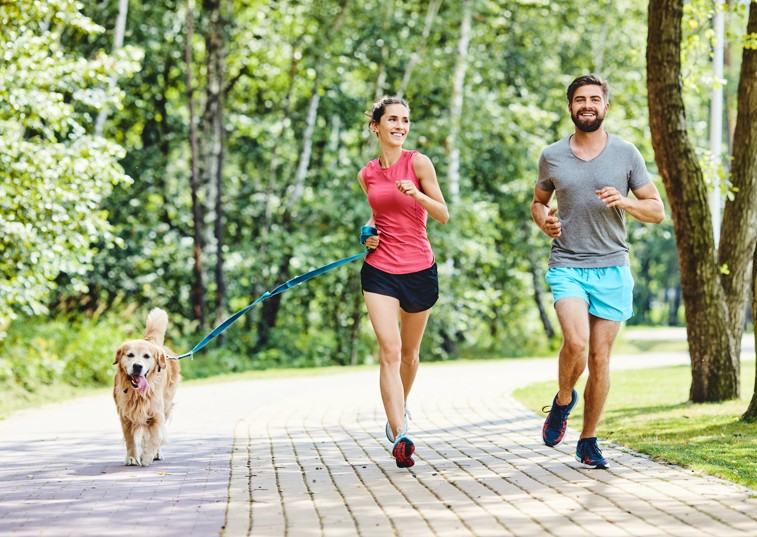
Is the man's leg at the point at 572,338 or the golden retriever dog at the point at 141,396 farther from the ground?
the man's leg at the point at 572,338

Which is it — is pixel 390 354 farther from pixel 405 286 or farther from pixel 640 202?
pixel 640 202

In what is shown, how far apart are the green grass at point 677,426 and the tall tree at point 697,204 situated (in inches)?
19.9

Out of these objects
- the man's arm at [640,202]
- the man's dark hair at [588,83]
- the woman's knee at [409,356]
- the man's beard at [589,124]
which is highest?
the man's dark hair at [588,83]

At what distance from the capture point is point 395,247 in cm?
788

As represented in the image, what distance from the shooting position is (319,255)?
24375 mm

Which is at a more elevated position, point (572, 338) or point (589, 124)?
point (589, 124)

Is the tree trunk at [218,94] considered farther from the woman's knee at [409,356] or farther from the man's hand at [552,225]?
the man's hand at [552,225]

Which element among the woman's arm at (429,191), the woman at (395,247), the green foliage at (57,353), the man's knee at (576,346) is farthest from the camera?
the green foliage at (57,353)

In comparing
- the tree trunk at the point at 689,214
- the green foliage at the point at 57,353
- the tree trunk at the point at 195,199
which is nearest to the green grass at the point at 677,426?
the tree trunk at the point at 689,214

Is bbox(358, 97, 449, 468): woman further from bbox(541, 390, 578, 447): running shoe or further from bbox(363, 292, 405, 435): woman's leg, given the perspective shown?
bbox(541, 390, 578, 447): running shoe

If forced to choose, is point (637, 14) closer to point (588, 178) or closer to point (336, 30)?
point (336, 30)

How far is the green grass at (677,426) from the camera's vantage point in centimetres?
780

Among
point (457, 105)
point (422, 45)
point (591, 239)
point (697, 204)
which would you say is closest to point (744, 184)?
point (697, 204)

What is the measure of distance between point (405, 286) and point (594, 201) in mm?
1459
